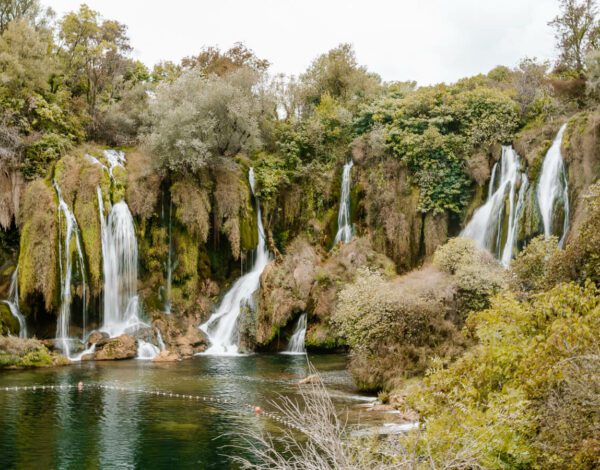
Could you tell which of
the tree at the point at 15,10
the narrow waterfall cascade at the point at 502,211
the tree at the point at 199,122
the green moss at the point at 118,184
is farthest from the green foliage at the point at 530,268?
the tree at the point at 15,10

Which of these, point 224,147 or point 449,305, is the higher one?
point 224,147

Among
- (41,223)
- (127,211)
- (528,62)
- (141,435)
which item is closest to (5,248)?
(41,223)

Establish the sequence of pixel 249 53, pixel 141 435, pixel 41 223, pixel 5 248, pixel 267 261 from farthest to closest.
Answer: pixel 249 53 < pixel 267 261 < pixel 5 248 < pixel 41 223 < pixel 141 435

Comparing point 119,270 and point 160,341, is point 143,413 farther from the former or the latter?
point 119,270

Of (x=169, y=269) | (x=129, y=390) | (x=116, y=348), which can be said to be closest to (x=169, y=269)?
(x=169, y=269)

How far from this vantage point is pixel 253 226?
3566 centimetres

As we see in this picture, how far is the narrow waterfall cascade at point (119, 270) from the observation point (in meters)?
30.3

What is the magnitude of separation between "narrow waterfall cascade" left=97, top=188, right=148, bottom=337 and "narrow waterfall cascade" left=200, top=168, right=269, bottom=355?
3.82 metres

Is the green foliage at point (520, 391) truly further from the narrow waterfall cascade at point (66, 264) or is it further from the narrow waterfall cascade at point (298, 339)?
the narrow waterfall cascade at point (66, 264)

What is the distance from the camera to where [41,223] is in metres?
28.8

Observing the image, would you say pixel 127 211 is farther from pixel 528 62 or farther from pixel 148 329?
pixel 528 62

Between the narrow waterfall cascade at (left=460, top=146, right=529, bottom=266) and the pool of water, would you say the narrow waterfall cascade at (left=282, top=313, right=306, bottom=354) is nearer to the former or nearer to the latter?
the pool of water

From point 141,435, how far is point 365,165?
2452 centimetres

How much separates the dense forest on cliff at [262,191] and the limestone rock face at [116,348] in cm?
17
